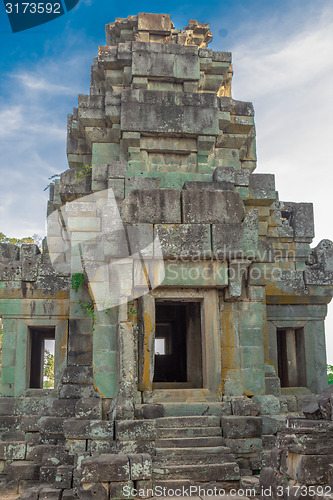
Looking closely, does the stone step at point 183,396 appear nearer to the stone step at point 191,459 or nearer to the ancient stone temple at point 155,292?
the ancient stone temple at point 155,292

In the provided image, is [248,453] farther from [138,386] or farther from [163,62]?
[163,62]

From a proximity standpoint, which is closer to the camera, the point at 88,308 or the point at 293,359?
the point at 88,308

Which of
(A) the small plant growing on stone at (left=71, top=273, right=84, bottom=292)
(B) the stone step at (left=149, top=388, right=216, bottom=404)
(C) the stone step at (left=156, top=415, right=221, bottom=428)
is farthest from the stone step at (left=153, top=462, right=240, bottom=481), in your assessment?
(A) the small plant growing on stone at (left=71, top=273, right=84, bottom=292)

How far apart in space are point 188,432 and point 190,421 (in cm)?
18

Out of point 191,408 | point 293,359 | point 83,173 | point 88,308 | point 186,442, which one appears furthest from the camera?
point 293,359

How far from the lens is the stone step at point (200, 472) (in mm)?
7633

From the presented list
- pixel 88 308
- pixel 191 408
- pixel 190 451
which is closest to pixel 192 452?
pixel 190 451

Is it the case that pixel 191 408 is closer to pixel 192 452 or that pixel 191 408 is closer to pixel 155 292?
pixel 192 452

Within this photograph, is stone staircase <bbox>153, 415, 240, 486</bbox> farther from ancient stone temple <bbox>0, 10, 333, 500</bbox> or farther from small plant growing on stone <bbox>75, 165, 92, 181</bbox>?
small plant growing on stone <bbox>75, 165, 92, 181</bbox>

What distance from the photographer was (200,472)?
25.3 feet

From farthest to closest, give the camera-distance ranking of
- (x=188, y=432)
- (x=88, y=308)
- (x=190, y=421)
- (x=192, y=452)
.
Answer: (x=88, y=308) < (x=190, y=421) < (x=188, y=432) < (x=192, y=452)

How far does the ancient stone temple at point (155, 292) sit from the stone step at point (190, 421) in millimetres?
22

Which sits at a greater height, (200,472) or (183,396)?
(183,396)

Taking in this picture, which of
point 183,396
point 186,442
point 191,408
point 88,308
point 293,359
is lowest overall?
point 186,442
